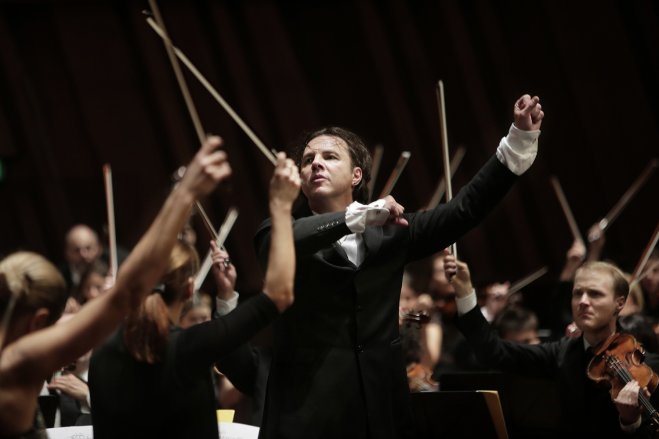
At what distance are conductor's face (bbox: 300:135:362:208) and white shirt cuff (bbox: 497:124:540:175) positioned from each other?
40cm

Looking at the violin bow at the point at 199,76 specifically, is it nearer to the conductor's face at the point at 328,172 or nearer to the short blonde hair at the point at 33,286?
the conductor's face at the point at 328,172

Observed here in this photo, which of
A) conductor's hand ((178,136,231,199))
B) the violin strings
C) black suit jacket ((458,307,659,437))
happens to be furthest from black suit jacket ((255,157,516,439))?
the violin strings

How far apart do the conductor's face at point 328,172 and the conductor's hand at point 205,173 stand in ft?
1.96

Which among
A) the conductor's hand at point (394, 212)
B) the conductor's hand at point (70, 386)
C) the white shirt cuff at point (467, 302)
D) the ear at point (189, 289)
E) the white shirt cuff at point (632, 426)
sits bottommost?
the white shirt cuff at point (632, 426)

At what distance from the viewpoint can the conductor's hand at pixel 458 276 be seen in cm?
259

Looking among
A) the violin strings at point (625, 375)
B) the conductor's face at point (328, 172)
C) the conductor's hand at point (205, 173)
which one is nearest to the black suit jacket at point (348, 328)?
the conductor's face at point (328, 172)

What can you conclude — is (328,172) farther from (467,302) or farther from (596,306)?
(596,306)

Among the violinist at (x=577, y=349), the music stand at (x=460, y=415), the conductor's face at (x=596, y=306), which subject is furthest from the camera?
the conductor's face at (x=596, y=306)

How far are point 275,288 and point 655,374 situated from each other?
1.45m

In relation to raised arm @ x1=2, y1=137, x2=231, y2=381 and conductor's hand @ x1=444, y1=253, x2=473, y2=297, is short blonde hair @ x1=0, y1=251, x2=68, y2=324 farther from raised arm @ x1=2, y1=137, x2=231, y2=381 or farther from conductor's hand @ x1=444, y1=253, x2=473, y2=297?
conductor's hand @ x1=444, y1=253, x2=473, y2=297

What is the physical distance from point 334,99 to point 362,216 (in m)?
5.01

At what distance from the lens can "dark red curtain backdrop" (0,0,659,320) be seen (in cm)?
618

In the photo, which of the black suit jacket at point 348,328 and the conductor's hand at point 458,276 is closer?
the black suit jacket at point 348,328

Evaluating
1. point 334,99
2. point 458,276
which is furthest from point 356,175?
point 334,99
